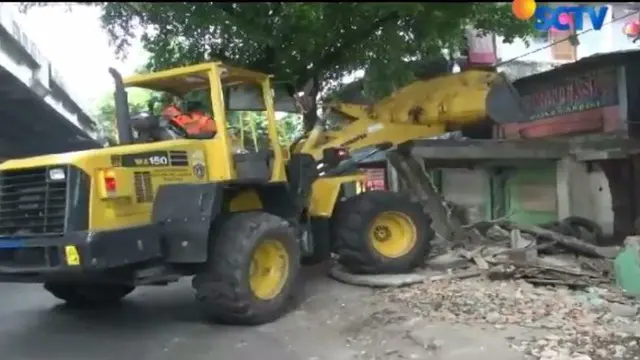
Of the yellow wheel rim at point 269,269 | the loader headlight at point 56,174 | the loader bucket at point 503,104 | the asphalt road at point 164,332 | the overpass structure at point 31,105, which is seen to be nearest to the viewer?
the asphalt road at point 164,332

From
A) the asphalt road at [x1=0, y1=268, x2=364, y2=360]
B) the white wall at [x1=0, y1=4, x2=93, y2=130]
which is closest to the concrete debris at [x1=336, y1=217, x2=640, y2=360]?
the asphalt road at [x1=0, y1=268, x2=364, y2=360]

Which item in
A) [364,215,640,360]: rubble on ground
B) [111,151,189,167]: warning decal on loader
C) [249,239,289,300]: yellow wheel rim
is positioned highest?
[111,151,189,167]: warning decal on loader

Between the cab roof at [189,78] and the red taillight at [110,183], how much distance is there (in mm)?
1658

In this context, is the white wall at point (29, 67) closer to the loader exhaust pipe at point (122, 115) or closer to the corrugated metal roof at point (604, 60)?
the loader exhaust pipe at point (122, 115)

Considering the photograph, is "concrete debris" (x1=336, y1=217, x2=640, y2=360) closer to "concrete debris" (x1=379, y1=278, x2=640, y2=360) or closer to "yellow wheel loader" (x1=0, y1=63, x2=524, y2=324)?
"concrete debris" (x1=379, y1=278, x2=640, y2=360)

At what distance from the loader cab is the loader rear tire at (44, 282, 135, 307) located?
204cm

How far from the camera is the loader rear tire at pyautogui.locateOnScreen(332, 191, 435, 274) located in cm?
927

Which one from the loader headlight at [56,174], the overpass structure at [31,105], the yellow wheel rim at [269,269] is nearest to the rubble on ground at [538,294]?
the yellow wheel rim at [269,269]

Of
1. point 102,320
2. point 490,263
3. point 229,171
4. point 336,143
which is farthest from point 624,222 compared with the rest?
point 102,320

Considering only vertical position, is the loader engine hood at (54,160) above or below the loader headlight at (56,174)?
above

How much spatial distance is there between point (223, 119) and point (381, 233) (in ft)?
9.15

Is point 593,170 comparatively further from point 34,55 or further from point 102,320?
point 34,55

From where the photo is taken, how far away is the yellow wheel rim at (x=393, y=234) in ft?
31.3

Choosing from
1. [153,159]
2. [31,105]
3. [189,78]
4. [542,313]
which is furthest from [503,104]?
[31,105]
